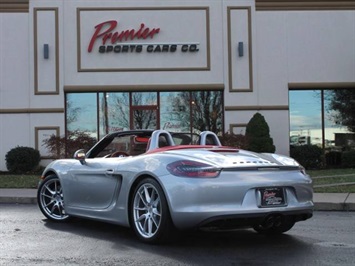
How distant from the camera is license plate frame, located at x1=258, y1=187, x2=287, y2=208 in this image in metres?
5.30

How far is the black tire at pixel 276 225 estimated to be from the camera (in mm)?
5591

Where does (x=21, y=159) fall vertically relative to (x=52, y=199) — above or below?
above

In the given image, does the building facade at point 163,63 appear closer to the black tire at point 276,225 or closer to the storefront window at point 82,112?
the storefront window at point 82,112

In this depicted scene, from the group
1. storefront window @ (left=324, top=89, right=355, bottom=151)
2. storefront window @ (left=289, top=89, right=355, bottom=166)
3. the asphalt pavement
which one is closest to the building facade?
storefront window @ (left=289, top=89, right=355, bottom=166)

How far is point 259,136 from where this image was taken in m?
17.3

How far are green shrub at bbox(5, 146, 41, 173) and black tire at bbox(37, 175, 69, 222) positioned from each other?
10035mm

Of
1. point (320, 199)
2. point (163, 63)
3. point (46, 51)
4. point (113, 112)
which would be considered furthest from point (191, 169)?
point (46, 51)

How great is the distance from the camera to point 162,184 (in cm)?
536

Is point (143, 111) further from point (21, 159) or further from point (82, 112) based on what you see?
point (21, 159)

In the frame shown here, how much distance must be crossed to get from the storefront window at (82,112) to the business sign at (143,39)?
3.51 ft

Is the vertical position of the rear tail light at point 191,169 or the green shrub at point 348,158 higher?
the rear tail light at point 191,169

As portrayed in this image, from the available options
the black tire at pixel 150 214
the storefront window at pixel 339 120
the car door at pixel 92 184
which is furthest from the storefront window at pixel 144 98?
the black tire at pixel 150 214

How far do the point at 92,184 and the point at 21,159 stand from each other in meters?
11.3

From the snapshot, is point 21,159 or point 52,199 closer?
point 52,199
